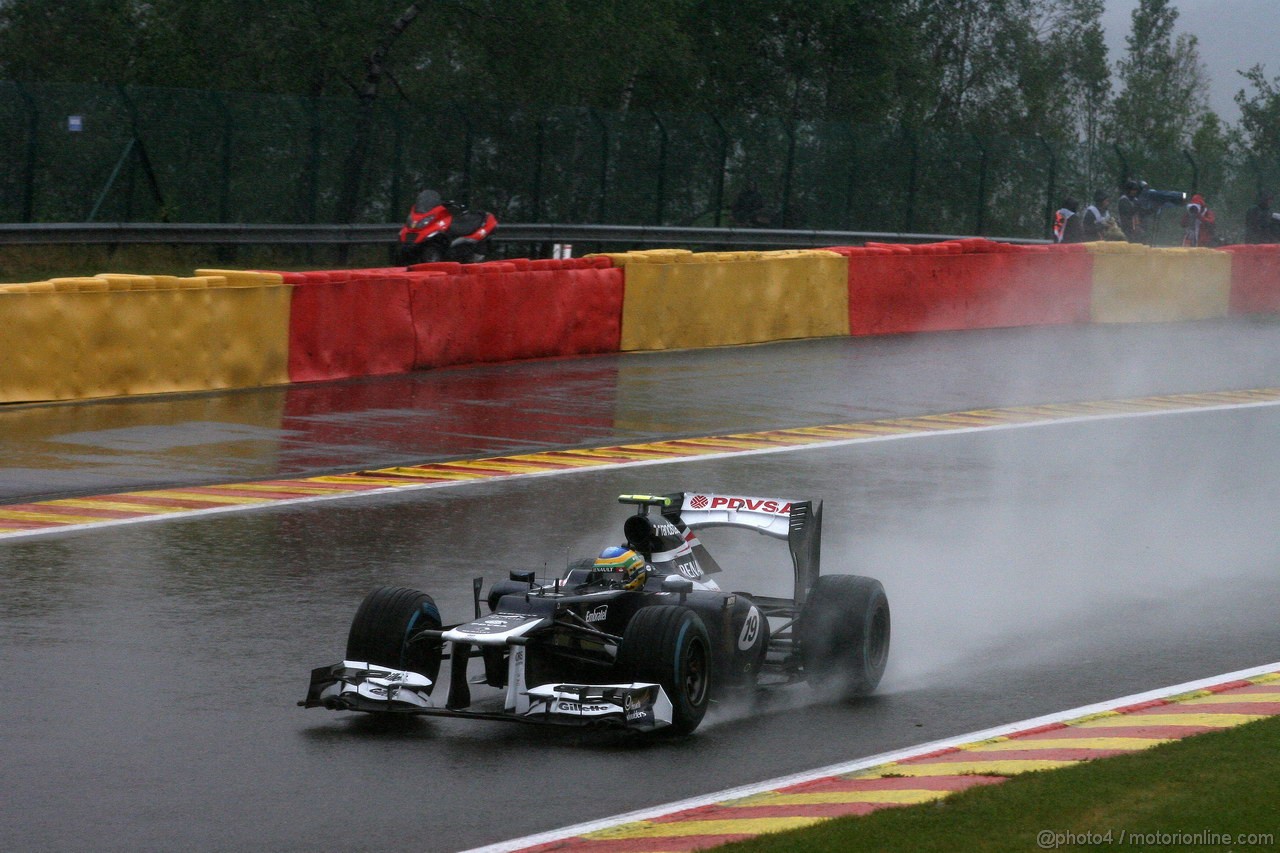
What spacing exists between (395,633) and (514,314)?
1374 cm

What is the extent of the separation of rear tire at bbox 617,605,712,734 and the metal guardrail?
64.0 ft

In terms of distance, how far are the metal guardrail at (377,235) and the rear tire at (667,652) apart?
64.0 feet

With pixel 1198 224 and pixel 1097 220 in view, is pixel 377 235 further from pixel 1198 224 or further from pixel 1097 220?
pixel 1198 224

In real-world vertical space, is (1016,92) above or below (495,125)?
above

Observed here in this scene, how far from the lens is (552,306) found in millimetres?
22016

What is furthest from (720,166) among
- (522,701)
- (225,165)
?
(522,701)

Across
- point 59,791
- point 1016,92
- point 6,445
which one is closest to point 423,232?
point 6,445

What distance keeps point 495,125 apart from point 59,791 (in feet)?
80.4

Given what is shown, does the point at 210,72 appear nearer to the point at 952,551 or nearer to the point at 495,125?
the point at 495,125

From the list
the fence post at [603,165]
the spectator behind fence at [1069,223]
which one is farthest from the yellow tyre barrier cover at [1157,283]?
the fence post at [603,165]

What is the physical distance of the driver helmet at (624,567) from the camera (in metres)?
8.15

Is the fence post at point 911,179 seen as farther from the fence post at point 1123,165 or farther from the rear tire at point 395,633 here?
the rear tire at point 395,633

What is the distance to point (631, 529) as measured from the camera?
8.47 metres

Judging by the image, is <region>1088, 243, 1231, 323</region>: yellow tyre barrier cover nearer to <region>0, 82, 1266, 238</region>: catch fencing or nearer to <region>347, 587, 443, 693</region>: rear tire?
<region>0, 82, 1266, 238</region>: catch fencing
